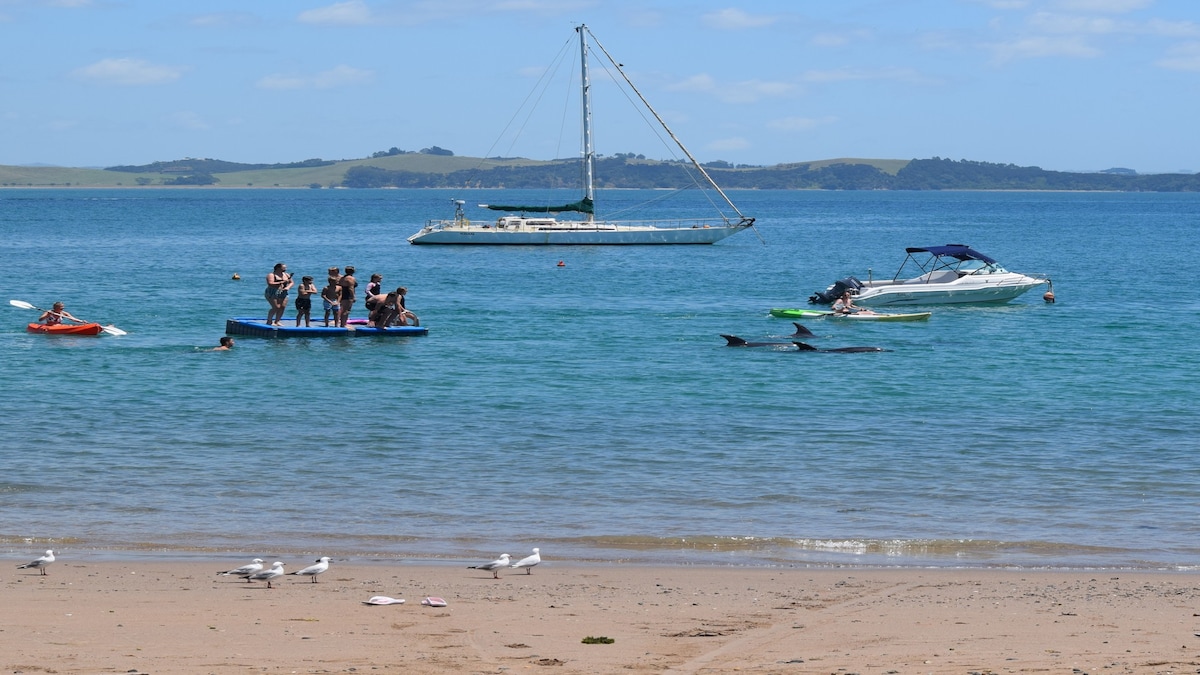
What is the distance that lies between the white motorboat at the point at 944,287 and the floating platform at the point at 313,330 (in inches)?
596

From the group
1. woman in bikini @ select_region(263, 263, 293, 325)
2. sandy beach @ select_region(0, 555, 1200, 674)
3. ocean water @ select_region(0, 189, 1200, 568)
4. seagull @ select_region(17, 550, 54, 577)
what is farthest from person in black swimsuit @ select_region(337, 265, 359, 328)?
seagull @ select_region(17, 550, 54, 577)

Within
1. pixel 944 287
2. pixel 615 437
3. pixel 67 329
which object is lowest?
pixel 615 437

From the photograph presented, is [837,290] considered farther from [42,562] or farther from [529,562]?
[42,562]

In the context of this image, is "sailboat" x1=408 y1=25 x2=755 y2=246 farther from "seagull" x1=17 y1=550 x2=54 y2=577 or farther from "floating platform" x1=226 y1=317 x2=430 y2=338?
"seagull" x1=17 y1=550 x2=54 y2=577

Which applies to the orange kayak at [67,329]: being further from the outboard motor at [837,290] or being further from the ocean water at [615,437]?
the outboard motor at [837,290]

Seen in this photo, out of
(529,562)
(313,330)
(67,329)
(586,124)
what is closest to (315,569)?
(529,562)

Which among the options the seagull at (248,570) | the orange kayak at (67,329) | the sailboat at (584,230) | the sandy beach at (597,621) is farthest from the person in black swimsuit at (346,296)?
the sailboat at (584,230)

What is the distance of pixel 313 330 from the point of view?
33.4m

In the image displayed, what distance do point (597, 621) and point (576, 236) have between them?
7004 cm

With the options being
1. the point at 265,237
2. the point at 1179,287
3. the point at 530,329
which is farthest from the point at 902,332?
the point at 265,237

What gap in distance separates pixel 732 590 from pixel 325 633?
3.67 meters

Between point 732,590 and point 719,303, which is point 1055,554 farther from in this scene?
point 719,303

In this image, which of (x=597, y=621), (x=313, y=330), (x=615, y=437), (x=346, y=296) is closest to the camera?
(x=597, y=621)

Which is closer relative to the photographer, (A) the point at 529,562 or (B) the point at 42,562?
(B) the point at 42,562
